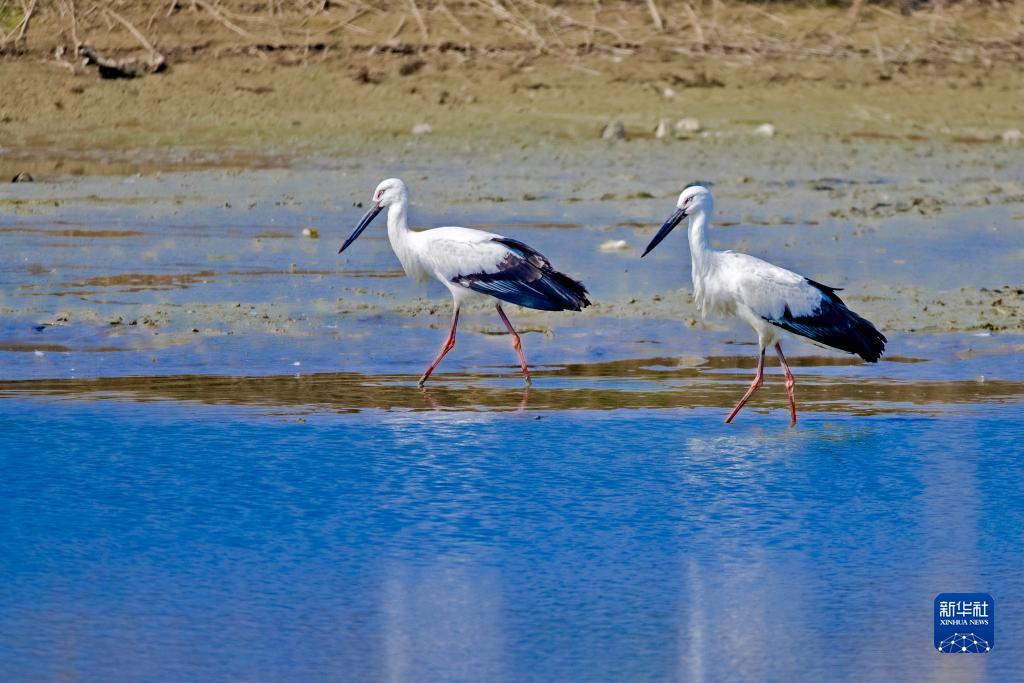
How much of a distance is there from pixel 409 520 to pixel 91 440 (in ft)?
5.83

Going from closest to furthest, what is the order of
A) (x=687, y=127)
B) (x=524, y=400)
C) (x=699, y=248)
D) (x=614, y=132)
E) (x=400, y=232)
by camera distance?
→ (x=524, y=400), (x=699, y=248), (x=400, y=232), (x=614, y=132), (x=687, y=127)

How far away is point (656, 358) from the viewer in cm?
944

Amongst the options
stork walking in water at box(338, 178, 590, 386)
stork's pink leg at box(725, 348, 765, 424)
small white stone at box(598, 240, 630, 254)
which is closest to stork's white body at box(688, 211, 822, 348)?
stork's pink leg at box(725, 348, 765, 424)

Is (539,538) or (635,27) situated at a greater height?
(635,27)

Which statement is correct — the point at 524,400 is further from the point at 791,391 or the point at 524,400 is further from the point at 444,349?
the point at 791,391

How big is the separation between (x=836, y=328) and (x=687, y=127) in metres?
9.62

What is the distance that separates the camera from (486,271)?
9250mm

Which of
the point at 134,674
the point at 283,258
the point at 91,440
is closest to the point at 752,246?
the point at 283,258

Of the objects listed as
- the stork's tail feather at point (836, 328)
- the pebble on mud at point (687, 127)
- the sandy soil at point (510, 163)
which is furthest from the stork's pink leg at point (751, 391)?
the pebble on mud at point (687, 127)

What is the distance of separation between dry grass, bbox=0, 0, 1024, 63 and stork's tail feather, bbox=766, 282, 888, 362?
413 inches

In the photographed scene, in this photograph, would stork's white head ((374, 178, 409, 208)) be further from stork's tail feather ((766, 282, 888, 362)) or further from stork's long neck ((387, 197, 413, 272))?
stork's tail feather ((766, 282, 888, 362))

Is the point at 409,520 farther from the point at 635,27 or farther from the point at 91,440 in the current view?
the point at 635,27

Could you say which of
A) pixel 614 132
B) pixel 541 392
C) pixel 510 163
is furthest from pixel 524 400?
pixel 614 132

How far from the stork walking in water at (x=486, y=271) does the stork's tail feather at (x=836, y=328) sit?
123cm
